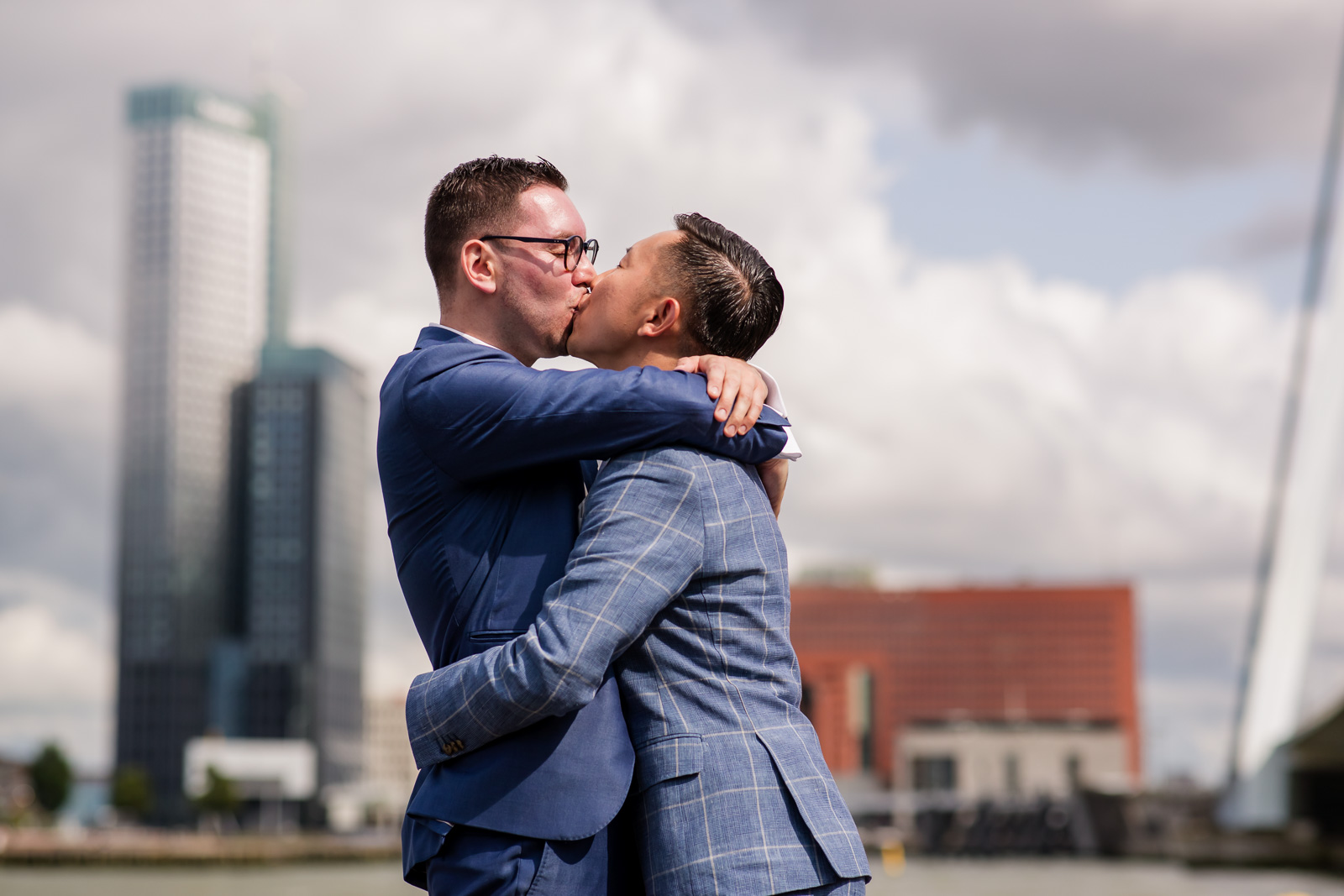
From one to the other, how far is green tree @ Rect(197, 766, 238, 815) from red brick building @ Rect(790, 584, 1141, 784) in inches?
1822

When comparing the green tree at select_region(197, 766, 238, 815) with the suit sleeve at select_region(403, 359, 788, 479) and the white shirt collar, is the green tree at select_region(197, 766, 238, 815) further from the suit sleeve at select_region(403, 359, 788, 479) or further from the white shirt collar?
the suit sleeve at select_region(403, 359, 788, 479)

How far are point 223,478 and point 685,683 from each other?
362 ft

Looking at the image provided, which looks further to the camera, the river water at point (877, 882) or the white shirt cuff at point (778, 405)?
the river water at point (877, 882)

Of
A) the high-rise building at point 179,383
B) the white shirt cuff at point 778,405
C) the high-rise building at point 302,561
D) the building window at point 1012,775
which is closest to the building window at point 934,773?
the building window at point 1012,775

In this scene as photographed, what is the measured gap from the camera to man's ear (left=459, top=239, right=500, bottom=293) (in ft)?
7.83

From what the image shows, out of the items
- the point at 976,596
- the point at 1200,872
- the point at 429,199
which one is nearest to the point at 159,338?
the point at 976,596

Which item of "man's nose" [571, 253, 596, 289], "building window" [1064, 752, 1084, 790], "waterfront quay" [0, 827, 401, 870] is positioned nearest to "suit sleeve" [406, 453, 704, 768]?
"man's nose" [571, 253, 596, 289]

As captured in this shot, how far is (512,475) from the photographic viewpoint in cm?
217

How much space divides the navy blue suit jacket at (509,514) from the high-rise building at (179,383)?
10605 cm

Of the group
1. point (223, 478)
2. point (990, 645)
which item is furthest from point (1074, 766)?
point (223, 478)

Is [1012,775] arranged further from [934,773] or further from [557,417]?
[557,417]

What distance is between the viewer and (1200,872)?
4819cm

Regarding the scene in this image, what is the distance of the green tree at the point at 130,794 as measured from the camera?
88062 mm

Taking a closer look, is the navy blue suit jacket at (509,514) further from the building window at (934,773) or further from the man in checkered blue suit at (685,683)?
the building window at (934,773)
